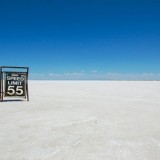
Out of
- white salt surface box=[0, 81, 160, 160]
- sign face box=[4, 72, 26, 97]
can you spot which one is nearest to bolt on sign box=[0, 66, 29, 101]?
sign face box=[4, 72, 26, 97]

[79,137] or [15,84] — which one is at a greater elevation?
[15,84]

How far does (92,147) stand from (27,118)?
397 cm

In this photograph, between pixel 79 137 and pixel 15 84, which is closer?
pixel 79 137

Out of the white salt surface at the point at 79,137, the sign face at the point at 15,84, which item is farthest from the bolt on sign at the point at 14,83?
the white salt surface at the point at 79,137

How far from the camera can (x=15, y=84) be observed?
46.0ft

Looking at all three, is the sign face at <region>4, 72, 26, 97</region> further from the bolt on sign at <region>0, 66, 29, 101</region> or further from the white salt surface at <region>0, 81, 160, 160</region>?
the white salt surface at <region>0, 81, 160, 160</region>

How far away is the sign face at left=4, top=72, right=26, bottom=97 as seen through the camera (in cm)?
A: 1386

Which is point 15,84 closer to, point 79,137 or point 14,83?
point 14,83

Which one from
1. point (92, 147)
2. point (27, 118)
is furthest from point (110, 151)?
point (27, 118)

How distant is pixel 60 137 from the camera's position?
6242 mm

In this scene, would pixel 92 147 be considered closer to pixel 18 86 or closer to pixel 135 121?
pixel 135 121

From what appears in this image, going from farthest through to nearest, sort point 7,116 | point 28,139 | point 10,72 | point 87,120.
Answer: point 10,72, point 7,116, point 87,120, point 28,139

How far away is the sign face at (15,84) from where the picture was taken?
45.5 feet

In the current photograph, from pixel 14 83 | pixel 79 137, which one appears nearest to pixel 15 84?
pixel 14 83
